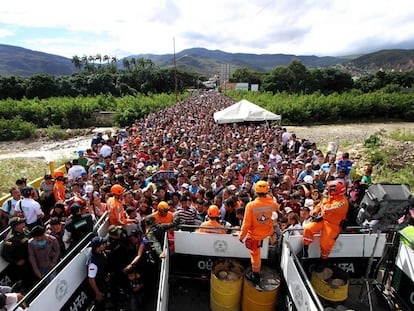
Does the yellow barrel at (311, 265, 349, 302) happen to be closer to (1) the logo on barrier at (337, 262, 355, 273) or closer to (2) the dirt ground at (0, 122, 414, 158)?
(1) the logo on barrier at (337, 262, 355, 273)

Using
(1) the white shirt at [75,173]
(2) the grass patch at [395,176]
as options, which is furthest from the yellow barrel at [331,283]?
(2) the grass patch at [395,176]

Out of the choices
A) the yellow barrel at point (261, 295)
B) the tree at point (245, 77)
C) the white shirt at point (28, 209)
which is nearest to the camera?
the yellow barrel at point (261, 295)

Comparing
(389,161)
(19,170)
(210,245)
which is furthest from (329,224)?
(19,170)

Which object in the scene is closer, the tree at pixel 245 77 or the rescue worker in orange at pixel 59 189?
the rescue worker in orange at pixel 59 189

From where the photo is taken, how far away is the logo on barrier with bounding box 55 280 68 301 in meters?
3.75

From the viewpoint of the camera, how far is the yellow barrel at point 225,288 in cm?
450

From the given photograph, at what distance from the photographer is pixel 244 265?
5066 millimetres

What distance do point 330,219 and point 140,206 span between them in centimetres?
370

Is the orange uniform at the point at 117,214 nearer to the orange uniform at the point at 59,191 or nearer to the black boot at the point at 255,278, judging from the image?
the orange uniform at the point at 59,191

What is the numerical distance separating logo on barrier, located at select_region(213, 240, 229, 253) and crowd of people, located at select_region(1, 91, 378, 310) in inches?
8.1

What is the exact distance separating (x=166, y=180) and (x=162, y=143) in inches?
211

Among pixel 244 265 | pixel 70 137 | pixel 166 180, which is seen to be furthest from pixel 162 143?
pixel 70 137

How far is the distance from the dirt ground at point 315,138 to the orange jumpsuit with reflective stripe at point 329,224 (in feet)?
→ 53.6

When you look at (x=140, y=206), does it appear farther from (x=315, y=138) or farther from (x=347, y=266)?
(x=315, y=138)
